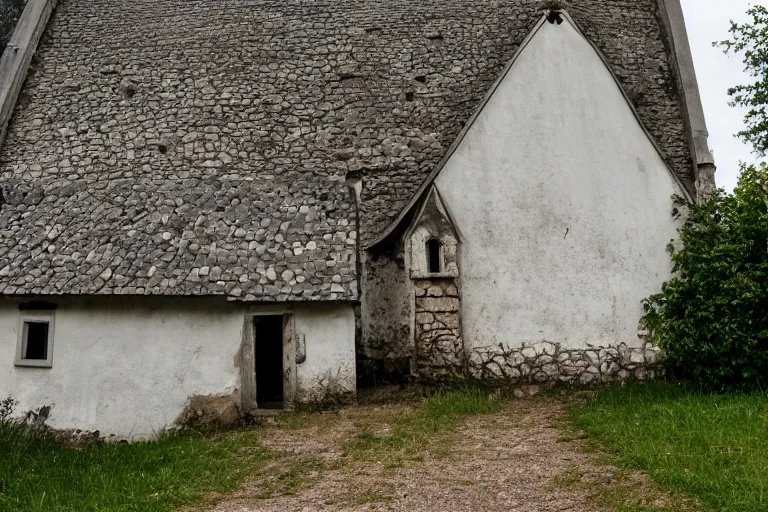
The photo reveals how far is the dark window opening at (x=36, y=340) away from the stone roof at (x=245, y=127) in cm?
76

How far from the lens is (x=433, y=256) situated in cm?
1154

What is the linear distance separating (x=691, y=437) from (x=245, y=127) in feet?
30.5

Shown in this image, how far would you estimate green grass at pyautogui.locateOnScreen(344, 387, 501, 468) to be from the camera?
27.8 feet

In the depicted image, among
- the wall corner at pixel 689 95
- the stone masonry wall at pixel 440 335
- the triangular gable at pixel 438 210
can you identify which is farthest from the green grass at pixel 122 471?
the wall corner at pixel 689 95

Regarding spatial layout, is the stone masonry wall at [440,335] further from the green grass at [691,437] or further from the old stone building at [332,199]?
the green grass at [691,437]

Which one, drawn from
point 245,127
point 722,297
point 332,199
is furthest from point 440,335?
point 245,127

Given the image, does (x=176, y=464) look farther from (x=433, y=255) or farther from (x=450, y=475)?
(x=433, y=255)

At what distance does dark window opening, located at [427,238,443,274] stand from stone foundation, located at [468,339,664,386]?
1472mm

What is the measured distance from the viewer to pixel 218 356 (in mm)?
10367

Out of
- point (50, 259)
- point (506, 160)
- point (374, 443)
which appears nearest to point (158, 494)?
point (374, 443)

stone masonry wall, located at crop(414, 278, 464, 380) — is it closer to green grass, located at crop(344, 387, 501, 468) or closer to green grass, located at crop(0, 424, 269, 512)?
green grass, located at crop(344, 387, 501, 468)

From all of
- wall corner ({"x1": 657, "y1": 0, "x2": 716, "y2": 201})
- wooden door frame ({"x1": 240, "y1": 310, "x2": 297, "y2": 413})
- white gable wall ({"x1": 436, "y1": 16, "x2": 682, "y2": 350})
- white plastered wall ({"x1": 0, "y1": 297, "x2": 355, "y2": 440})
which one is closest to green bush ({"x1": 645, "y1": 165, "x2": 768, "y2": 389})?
white gable wall ({"x1": 436, "y1": 16, "x2": 682, "y2": 350})

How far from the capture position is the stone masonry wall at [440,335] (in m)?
11.2

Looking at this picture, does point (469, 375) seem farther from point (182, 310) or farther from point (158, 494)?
point (158, 494)
